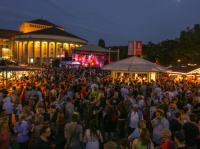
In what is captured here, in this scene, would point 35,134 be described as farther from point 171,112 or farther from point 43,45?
point 43,45

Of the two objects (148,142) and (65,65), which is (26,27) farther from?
(148,142)

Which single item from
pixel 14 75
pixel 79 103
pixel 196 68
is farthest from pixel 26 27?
pixel 79 103

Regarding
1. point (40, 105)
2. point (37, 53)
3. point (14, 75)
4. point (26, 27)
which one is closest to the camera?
point (40, 105)

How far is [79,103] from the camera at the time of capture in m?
11.0

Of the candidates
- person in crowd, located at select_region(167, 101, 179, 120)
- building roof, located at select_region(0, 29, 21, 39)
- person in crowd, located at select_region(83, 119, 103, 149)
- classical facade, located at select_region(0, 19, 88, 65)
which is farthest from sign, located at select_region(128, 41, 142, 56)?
building roof, located at select_region(0, 29, 21, 39)

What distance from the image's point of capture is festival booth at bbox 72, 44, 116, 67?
168 ft

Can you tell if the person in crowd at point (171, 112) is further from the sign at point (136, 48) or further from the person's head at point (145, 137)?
the sign at point (136, 48)

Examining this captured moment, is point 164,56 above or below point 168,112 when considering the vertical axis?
above

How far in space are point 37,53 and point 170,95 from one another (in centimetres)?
7796

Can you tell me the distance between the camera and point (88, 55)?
52.7 meters

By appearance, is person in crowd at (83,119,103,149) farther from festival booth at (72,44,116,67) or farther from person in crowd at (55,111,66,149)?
festival booth at (72,44,116,67)

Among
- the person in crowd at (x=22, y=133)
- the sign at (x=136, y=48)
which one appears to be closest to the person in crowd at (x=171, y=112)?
the person in crowd at (x=22, y=133)

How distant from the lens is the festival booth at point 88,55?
51.3 meters

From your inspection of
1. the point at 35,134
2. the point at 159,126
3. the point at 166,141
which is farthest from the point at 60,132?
the point at 166,141
